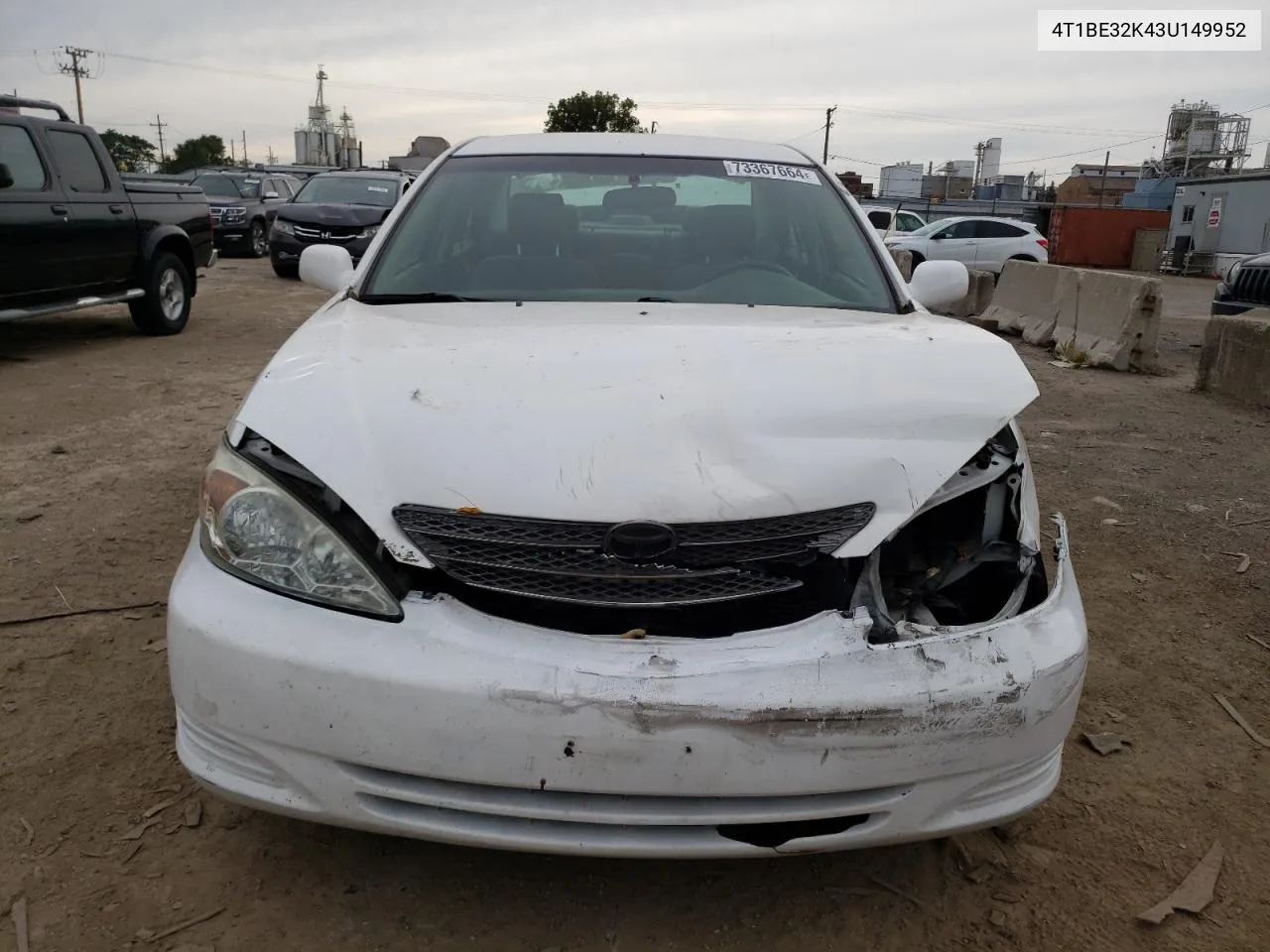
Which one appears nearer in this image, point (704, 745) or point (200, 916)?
point (704, 745)

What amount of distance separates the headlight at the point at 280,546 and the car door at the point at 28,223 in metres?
6.66

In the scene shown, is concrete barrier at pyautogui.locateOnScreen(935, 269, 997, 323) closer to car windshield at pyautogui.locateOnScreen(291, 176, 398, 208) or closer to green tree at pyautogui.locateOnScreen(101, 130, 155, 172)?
car windshield at pyautogui.locateOnScreen(291, 176, 398, 208)

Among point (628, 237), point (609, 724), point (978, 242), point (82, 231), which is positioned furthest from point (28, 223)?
point (978, 242)

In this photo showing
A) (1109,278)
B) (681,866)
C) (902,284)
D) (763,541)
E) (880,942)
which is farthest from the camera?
(1109,278)

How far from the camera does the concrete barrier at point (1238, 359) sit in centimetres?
728

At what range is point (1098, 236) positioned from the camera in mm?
30812

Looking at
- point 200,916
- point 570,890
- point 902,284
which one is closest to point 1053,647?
point 570,890

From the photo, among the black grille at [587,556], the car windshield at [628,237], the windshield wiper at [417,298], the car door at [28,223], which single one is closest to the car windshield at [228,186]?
the car door at [28,223]

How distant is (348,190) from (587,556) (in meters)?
14.6

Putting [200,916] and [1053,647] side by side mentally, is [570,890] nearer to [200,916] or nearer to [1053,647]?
[200,916]

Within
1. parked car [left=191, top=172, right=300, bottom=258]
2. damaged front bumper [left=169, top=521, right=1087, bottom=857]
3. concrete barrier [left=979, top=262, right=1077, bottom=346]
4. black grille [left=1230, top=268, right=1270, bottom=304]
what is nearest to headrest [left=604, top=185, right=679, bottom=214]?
damaged front bumper [left=169, top=521, right=1087, bottom=857]

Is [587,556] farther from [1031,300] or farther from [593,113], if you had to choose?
[593,113]

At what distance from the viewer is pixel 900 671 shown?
5.55 ft

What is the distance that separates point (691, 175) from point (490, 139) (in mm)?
872
